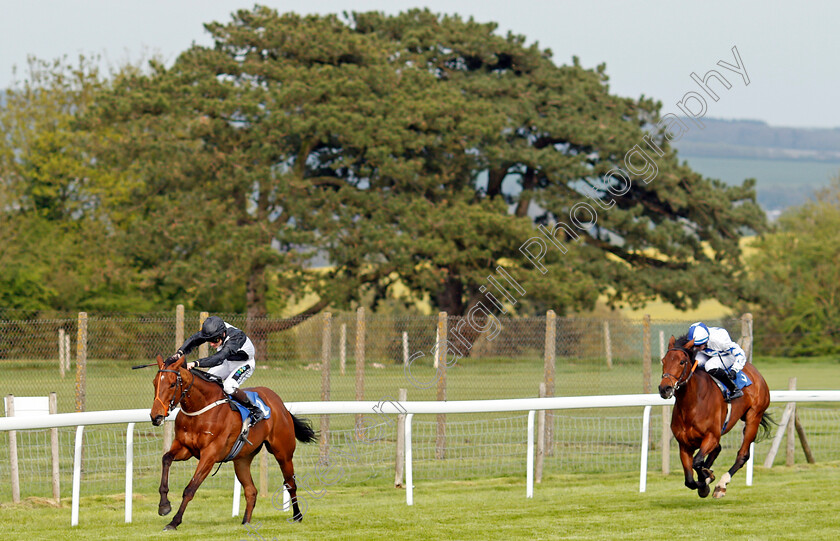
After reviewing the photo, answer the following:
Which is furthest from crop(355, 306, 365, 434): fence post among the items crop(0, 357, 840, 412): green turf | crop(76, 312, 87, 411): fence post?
crop(76, 312, 87, 411): fence post

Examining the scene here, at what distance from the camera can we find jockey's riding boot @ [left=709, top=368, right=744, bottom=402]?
9.24m

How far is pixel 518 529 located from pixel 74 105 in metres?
36.1

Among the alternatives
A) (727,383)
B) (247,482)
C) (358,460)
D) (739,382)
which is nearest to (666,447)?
(739,382)

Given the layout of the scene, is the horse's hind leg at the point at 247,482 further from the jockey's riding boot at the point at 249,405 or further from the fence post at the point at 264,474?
the fence post at the point at 264,474

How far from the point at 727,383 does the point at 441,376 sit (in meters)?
3.90

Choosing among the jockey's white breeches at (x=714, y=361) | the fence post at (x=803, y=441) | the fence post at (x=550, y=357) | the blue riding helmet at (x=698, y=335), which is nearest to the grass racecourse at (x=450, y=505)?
the fence post at (x=803, y=441)

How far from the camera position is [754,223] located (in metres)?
35.0

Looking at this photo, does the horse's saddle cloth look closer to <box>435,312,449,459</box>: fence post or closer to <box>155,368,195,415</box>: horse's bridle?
<box>435,312,449,459</box>: fence post

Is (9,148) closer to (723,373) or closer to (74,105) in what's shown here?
(74,105)

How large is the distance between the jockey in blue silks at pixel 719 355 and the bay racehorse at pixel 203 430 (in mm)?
3510

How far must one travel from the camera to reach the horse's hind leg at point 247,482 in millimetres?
7953

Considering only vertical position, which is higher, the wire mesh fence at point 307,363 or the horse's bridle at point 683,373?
the horse's bridle at point 683,373

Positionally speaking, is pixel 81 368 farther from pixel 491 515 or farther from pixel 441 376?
pixel 491 515

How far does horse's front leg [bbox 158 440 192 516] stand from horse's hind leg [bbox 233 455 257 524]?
43 centimetres
